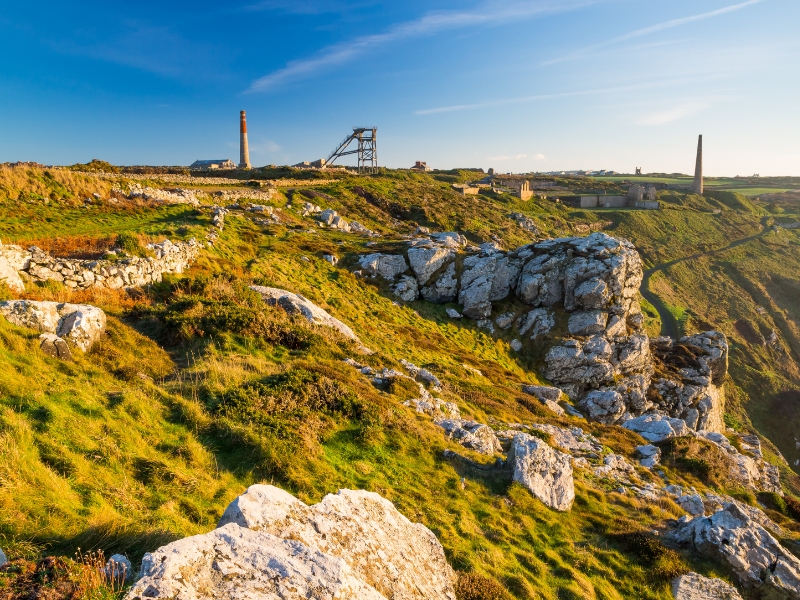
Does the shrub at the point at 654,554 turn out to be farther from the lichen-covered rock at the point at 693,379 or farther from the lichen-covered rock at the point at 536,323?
the lichen-covered rock at the point at 693,379

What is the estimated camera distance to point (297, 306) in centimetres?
2061

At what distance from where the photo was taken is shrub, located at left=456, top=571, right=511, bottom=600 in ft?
23.0

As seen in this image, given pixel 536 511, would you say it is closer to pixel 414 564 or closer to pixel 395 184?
pixel 414 564

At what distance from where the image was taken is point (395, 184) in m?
82.6

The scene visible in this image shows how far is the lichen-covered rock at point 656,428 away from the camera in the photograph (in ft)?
70.3

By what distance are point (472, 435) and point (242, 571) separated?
34.2 feet

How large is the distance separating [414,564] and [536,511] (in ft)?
18.8

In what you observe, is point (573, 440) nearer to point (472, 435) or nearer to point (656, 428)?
point (472, 435)

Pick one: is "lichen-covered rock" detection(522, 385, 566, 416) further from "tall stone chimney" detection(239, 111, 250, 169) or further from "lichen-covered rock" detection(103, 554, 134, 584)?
"tall stone chimney" detection(239, 111, 250, 169)

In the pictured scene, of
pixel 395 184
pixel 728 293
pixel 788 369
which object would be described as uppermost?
pixel 395 184

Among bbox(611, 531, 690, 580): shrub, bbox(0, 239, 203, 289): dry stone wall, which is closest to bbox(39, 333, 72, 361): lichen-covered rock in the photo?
bbox(0, 239, 203, 289): dry stone wall

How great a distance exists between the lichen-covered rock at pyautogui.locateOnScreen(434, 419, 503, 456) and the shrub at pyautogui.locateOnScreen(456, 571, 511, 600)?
585 centimetres

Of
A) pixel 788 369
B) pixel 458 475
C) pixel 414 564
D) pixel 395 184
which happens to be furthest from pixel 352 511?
pixel 395 184

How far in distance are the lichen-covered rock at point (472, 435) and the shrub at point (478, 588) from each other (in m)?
5.85
